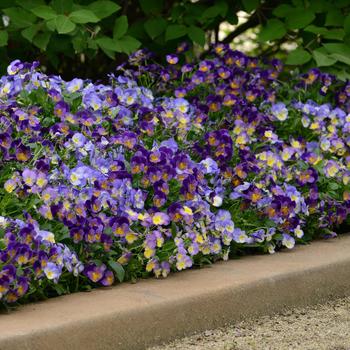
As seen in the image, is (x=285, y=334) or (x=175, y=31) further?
(x=175, y=31)

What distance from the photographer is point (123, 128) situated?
3725mm

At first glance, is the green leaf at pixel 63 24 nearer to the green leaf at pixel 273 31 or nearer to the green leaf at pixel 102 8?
the green leaf at pixel 102 8

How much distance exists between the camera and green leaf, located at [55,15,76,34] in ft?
13.0

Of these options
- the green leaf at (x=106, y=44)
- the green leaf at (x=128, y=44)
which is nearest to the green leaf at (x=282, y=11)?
the green leaf at (x=128, y=44)

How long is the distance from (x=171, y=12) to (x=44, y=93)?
118 cm

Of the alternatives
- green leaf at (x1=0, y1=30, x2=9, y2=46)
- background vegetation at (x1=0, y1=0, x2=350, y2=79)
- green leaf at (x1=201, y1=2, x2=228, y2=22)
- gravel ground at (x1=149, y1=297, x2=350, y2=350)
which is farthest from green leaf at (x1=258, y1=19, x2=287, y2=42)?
gravel ground at (x1=149, y1=297, x2=350, y2=350)

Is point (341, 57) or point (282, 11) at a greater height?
point (282, 11)

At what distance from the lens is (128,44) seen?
4.42 meters

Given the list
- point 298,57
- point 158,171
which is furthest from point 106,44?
point 158,171

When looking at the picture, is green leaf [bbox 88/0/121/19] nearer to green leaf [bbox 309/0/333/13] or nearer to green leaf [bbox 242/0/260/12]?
green leaf [bbox 242/0/260/12]

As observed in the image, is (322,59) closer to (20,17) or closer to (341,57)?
(341,57)

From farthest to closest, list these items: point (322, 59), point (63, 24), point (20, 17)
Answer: point (322, 59), point (20, 17), point (63, 24)

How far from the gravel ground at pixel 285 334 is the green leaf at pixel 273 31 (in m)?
1.78

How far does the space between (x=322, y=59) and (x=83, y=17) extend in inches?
46.7
